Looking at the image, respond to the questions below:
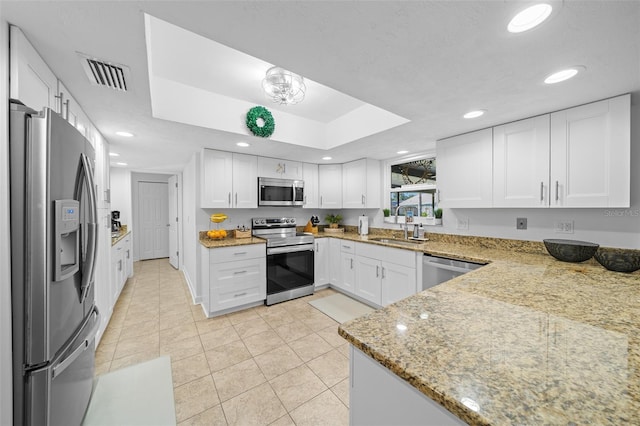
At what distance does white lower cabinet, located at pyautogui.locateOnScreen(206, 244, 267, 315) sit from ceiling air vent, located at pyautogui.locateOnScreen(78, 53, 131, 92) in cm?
183

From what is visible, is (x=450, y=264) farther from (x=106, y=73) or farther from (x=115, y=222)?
(x=115, y=222)

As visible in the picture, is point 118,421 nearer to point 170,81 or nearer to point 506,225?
point 170,81

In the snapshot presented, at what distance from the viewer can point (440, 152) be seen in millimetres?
2812

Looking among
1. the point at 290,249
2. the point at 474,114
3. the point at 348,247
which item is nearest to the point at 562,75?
the point at 474,114

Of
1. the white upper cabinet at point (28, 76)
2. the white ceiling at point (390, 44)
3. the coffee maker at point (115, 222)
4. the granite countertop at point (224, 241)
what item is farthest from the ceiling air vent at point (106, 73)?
the coffee maker at point (115, 222)

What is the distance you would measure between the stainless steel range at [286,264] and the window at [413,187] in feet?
4.75

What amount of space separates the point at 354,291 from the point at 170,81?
3.14 m

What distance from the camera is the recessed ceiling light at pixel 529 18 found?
1.00 meters

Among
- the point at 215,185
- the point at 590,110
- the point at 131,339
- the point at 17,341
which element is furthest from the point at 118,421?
the point at 590,110

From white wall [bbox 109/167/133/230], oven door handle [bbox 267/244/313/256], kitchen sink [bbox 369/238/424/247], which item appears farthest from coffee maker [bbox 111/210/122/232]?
kitchen sink [bbox 369/238/424/247]

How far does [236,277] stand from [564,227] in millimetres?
3372

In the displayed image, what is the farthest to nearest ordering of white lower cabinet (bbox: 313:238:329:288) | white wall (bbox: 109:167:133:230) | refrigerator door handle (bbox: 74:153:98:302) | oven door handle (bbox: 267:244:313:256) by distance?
white wall (bbox: 109:167:133:230)
white lower cabinet (bbox: 313:238:329:288)
oven door handle (bbox: 267:244:313:256)
refrigerator door handle (bbox: 74:153:98:302)

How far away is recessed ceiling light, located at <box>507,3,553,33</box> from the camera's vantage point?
100cm

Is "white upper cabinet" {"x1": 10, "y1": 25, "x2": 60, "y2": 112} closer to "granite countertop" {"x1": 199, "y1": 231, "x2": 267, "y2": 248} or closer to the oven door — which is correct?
"granite countertop" {"x1": 199, "y1": 231, "x2": 267, "y2": 248}
